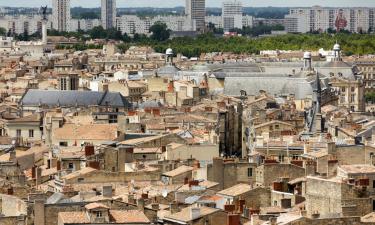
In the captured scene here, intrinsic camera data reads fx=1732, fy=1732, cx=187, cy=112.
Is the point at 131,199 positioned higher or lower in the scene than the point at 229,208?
lower

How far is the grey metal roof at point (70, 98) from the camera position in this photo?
77812 mm

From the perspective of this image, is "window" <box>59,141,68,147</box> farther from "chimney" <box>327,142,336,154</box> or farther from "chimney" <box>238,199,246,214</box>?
"chimney" <box>238,199,246,214</box>

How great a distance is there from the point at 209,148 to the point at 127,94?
40.2 meters

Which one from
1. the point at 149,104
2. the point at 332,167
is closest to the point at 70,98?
the point at 149,104

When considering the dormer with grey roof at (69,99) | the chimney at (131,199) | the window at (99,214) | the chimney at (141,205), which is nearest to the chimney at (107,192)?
the chimney at (131,199)

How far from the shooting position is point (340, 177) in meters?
33.5

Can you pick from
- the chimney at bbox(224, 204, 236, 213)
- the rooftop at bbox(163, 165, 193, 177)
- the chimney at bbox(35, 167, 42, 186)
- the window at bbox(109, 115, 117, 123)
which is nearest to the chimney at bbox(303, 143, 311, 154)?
the rooftop at bbox(163, 165, 193, 177)

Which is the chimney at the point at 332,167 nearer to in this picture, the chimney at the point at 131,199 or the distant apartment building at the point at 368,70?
the chimney at the point at 131,199

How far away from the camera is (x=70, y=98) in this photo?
80188mm

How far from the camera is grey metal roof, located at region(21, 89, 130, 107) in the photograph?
77812 mm

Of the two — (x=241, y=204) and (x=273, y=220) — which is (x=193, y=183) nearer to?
(x=241, y=204)

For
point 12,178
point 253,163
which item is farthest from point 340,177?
point 12,178

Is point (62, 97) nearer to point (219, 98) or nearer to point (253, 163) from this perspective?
point (219, 98)

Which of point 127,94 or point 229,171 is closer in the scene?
point 229,171
